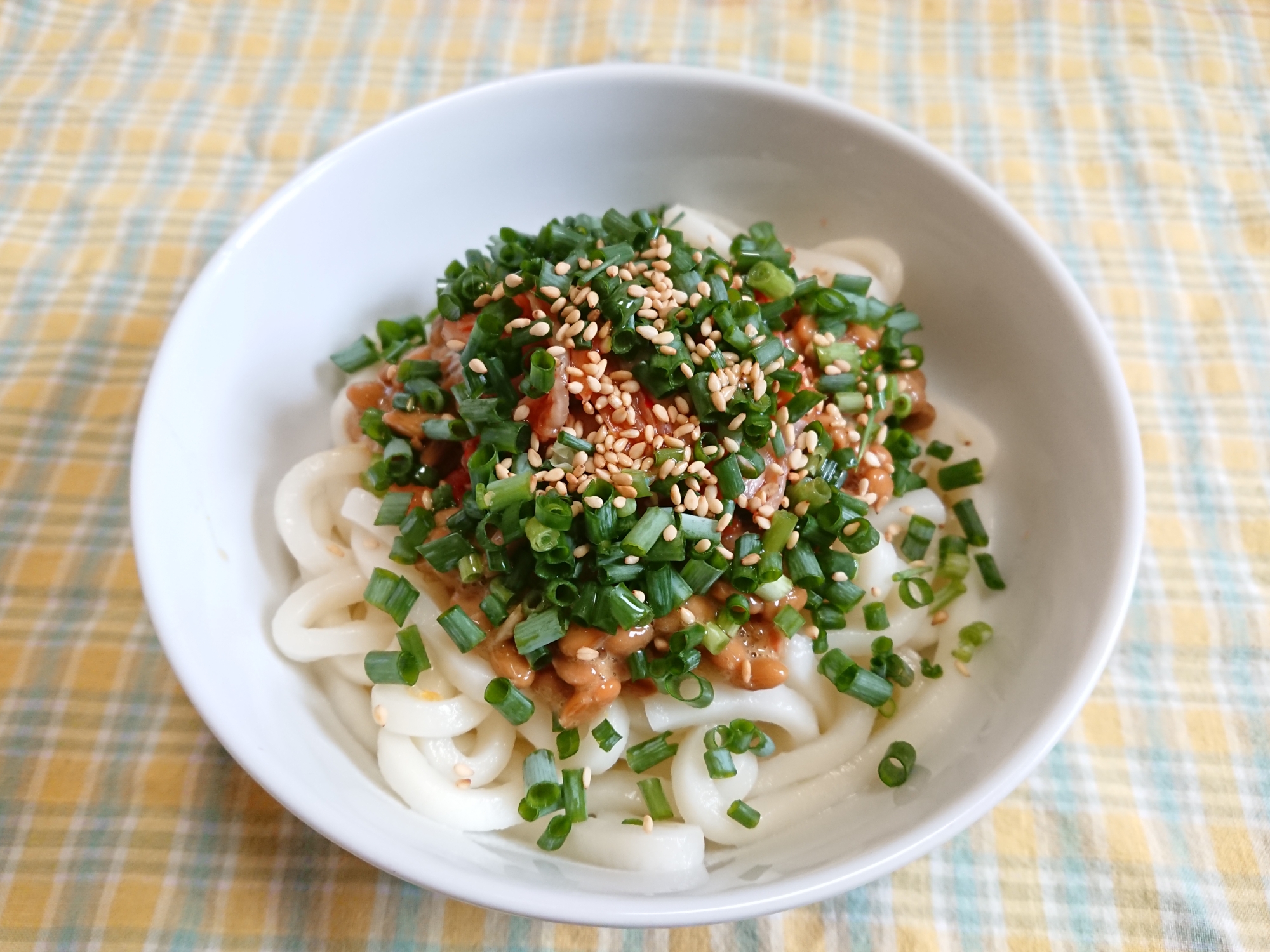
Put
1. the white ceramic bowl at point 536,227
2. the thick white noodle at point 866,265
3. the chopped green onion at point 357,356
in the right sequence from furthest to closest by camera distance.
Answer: the thick white noodle at point 866,265 → the chopped green onion at point 357,356 → the white ceramic bowl at point 536,227

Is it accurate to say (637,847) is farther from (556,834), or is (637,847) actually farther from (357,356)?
(357,356)

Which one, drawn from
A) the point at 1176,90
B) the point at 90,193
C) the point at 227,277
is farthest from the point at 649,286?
the point at 1176,90

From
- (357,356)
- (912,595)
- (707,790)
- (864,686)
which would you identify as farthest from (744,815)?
(357,356)

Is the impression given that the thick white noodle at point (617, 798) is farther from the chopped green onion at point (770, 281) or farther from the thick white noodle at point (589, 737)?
the chopped green onion at point (770, 281)

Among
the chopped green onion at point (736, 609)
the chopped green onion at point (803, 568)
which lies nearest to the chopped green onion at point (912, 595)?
the chopped green onion at point (803, 568)

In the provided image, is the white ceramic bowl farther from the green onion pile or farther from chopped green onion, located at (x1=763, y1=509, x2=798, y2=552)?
chopped green onion, located at (x1=763, y1=509, x2=798, y2=552)
